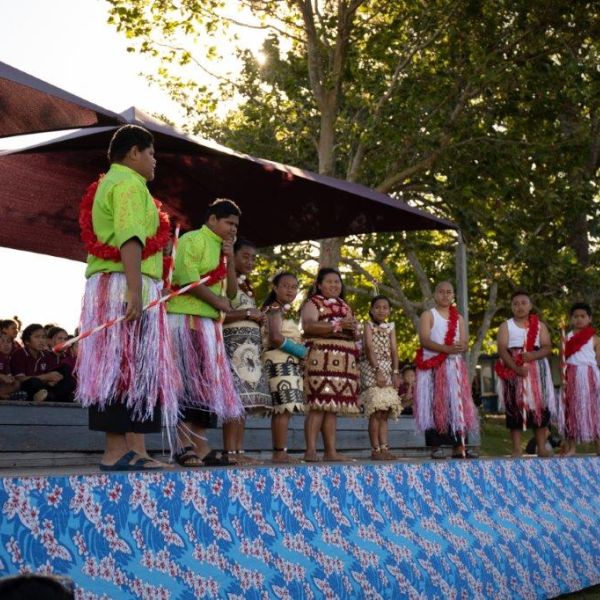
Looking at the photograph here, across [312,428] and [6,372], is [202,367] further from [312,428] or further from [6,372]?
[6,372]

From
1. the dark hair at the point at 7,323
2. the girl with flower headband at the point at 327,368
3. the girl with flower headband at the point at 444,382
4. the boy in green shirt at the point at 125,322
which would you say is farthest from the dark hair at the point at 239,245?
the dark hair at the point at 7,323

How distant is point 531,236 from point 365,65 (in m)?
3.54

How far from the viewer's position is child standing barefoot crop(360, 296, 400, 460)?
26.2ft

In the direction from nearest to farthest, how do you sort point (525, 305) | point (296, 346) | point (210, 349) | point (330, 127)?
point (210, 349), point (296, 346), point (525, 305), point (330, 127)

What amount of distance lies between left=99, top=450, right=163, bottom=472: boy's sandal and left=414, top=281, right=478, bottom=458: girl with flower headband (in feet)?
12.5

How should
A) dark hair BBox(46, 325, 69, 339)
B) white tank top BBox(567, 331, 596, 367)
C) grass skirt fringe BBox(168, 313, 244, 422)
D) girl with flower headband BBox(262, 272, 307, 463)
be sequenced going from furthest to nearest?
dark hair BBox(46, 325, 69, 339)
white tank top BBox(567, 331, 596, 367)
girl with flower headband BBox(262, 272, 307, 463)
grass skirt fringe BBox(168, 313, 244, 422)

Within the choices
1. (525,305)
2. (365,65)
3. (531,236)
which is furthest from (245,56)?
(525,305)

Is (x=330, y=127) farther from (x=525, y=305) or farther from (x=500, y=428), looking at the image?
(x=500, y=428)

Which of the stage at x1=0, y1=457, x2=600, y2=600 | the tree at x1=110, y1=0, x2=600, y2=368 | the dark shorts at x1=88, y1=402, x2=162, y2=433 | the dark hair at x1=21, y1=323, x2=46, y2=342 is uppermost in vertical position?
the tree at x1=110, y1=0, x2=600, y2=368

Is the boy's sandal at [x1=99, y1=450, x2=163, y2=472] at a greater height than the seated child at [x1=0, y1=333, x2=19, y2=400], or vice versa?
the seated child at [x1=0, y1=333, x2=19, y2=400]

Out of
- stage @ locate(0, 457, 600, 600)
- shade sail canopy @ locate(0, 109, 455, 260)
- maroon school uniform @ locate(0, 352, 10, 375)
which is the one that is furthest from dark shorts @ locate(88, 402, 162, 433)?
maroon school uniform @ locate(0, 352, 10, 375)

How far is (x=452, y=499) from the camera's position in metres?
5.95

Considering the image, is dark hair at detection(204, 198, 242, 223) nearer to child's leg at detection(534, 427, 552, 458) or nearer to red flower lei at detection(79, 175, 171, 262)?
red flower lei at detection(79, 175, 171, 262)

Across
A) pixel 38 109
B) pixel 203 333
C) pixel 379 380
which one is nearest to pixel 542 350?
pixel 379 380
